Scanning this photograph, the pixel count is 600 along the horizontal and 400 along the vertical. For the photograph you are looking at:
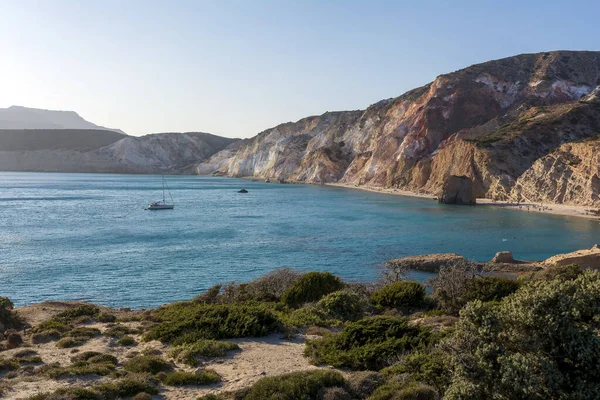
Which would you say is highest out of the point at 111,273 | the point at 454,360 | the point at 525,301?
the point at 525,301

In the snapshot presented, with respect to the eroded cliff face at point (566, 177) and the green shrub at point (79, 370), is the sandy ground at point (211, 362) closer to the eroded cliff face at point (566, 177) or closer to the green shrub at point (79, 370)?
the green shrub at point (79, 370)

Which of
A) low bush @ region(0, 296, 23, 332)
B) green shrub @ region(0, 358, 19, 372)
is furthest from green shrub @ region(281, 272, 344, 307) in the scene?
Answer: green shrub @ region(0, 358, 19, 372)

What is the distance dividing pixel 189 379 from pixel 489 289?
1437cm

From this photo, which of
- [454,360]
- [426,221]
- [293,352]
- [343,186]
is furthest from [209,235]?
[343,186]

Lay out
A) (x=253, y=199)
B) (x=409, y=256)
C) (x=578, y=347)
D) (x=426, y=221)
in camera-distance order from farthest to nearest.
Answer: (x=253, y=199)
(x=426, y=221)
(x=409, y=256)
(x=578, y=347)

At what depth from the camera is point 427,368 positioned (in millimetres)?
12031

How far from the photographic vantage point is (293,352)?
16.1 m

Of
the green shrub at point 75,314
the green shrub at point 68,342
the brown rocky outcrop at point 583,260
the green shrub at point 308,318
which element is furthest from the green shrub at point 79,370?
the brown rocky outcrop at point 583,260

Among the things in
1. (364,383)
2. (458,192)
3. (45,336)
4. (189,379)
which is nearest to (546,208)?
(458,192)

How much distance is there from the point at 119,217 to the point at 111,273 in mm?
37586

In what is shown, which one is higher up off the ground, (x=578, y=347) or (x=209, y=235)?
(x=578, y=347)

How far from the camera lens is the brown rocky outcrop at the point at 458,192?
3462 inches

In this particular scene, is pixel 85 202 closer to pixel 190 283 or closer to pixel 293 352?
pixel 190 283

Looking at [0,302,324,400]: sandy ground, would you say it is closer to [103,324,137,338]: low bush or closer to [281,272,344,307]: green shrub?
[103,324,137,338]: low bush
